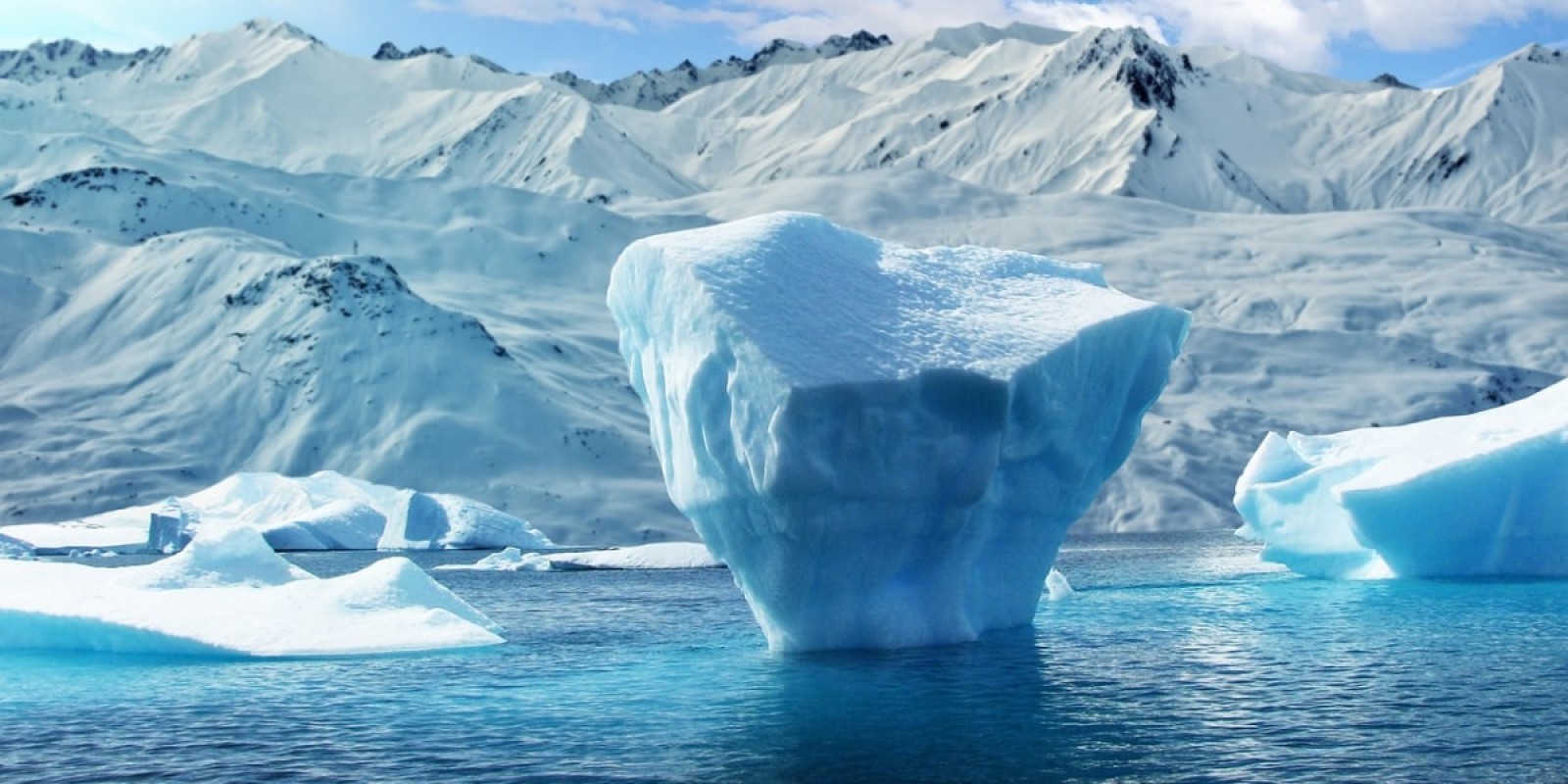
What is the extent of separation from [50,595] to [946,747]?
13726 mm

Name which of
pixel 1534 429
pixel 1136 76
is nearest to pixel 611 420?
pixel 1534 429

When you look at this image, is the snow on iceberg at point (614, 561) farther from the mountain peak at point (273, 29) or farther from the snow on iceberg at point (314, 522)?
the mountain peak at point (273, 29)

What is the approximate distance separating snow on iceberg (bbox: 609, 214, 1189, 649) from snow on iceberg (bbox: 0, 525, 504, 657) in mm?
4649

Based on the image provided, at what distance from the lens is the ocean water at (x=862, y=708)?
12.2m

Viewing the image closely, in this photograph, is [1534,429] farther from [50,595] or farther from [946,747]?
[50,595]

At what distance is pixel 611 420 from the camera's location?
267 ft

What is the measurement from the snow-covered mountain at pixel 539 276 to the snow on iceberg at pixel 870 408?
50.4 m

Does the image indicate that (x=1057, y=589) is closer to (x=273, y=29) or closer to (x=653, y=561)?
(x=653, y=561)

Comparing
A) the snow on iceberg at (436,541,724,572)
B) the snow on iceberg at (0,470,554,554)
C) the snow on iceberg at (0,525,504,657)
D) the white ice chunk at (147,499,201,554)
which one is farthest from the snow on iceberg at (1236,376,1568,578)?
the white ice chunk at (147,499,201,554)

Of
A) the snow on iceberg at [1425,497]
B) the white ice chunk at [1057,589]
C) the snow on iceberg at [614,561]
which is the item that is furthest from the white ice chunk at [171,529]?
the snow on iceberg at [1425,497]

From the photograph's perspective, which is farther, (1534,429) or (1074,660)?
(1534,429)

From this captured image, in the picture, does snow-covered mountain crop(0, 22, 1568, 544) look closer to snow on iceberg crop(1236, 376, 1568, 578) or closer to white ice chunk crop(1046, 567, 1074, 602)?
snow on iceberg crop(1236, 376, 1568, 578)

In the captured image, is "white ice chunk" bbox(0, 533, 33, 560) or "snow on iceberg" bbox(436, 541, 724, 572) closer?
"snow on iceberg" bbox(436, 541, 724, 572)

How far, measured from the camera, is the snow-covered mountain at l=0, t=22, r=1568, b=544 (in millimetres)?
76562
